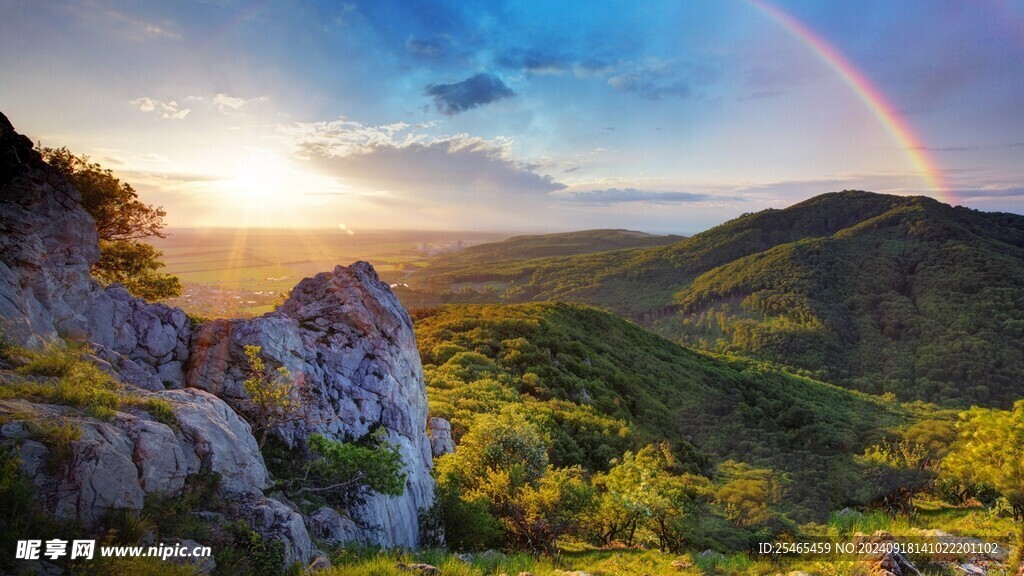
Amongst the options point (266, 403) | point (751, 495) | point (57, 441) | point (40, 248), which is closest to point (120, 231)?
point (40, 248)

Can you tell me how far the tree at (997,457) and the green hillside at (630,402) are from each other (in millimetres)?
9085

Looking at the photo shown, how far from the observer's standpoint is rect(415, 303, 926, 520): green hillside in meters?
38.7

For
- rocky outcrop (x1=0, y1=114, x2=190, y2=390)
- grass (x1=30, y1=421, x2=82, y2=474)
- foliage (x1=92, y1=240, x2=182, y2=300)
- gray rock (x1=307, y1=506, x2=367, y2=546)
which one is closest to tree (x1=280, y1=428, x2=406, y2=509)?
gray rock (x1=307, y1=506, x2=367, y2=546)

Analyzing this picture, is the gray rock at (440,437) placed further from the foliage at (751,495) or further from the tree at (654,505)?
the foliage at (751,495)

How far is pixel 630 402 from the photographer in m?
55.2

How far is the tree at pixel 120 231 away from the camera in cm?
2473

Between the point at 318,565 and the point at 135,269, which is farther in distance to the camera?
the point at 135,269

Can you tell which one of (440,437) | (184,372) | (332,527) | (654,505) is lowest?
(440,437)

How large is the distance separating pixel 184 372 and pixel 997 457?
1570 inches

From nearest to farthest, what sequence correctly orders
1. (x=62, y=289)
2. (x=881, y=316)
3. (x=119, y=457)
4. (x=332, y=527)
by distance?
1. (x=119, y=457)
2. (x=332, y=527)
3. (x=62, y=289)
4. (x=881, y=316)

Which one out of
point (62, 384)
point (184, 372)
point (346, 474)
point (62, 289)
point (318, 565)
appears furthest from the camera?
point (184, 372)

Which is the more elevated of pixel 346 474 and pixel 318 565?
pixel 318 565

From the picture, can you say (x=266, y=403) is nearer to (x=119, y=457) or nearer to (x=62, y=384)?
(x=62, y=384)

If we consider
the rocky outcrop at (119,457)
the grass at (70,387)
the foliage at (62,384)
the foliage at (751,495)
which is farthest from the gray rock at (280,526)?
the foliage at (751,495)
